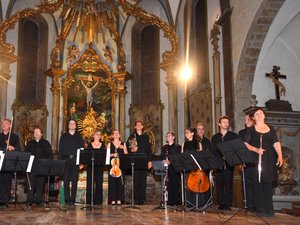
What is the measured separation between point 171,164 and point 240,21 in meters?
4.29

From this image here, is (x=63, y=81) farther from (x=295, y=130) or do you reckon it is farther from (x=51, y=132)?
(x=295, y=130)

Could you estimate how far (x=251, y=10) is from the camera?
9.36 meters

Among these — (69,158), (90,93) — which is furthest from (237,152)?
(90,93)

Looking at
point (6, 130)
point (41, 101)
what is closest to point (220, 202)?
point (6, 130)

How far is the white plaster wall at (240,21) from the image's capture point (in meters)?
9.38

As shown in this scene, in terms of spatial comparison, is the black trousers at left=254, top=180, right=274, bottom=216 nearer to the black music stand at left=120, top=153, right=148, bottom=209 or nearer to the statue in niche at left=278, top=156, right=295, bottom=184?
the black music stand at left=120, top=153, right=148, bottom=209

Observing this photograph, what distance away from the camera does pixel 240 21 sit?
9.88 m

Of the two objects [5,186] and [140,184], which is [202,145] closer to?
[140,184]

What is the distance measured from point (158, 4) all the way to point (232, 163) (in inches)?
458

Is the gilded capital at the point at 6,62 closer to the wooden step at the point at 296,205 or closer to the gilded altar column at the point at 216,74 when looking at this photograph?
the gilded altar column at the point at 216,74

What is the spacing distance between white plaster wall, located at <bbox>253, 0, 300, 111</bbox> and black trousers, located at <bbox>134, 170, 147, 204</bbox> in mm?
4204

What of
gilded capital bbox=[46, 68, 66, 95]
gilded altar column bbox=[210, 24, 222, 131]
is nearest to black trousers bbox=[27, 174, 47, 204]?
gilded altar column bbox=[210, 24, 222, 131]

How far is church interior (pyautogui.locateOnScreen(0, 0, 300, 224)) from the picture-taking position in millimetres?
10438

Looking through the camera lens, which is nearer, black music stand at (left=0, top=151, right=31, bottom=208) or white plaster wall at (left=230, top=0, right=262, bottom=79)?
black music stand at (left=0, top=151, right=31, bottom=208)
